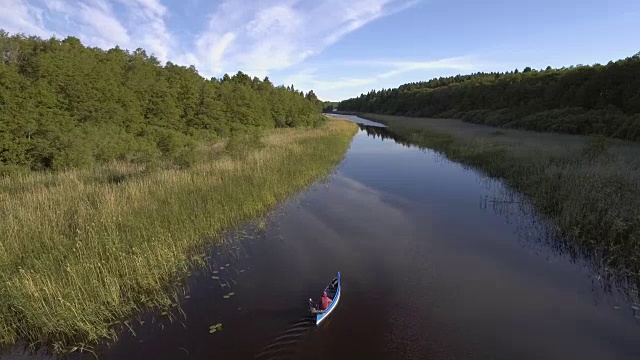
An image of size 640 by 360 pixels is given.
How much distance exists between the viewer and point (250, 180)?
56.4ft

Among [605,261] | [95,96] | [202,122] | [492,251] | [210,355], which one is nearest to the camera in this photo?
[210,355]

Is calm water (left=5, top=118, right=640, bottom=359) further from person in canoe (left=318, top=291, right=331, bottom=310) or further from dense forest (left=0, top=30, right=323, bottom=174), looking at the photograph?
dense forest (left=0, top=30, right=323, bottom=174)

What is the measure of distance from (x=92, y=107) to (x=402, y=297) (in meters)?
24.7

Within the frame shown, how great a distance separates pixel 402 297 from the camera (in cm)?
871

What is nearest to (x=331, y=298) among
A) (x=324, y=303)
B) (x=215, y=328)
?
(x=324, y=303)

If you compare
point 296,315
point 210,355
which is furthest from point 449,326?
point 210,355

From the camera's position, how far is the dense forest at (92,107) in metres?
19.0

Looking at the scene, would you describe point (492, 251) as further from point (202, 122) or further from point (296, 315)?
point (202, 122)

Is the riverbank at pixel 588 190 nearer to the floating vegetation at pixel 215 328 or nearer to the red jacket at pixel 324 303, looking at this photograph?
the red jacket at pixel 324 303

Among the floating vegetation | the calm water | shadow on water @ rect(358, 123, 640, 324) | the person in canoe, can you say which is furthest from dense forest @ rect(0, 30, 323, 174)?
shadow on water @ rect(358, 123, 640, 324)

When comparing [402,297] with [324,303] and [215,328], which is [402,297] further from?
[215,328]

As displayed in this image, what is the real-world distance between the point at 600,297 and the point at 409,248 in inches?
192

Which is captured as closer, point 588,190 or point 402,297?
point 402,297

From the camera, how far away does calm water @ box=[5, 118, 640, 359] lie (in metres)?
6.91
